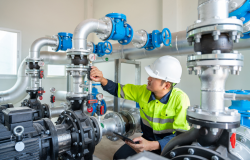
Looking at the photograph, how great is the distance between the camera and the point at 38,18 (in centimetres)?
429

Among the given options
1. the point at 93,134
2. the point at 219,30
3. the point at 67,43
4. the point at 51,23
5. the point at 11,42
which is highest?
the point at 51,23

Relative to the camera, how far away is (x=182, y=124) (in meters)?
1.18

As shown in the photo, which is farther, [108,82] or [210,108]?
[108,82]

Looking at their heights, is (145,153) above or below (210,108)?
below

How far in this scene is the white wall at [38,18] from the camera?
12.6 ft

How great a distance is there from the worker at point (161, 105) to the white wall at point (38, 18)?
3497mm

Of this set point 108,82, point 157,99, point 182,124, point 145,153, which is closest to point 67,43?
point 108,82

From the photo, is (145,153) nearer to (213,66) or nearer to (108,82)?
(213,66)

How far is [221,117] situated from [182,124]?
0.70 meters

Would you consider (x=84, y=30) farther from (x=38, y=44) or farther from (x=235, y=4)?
(x=38, y=44)

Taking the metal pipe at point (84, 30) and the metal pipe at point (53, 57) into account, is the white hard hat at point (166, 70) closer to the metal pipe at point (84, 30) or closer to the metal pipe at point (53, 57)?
the metal pipe at point (84, 30)

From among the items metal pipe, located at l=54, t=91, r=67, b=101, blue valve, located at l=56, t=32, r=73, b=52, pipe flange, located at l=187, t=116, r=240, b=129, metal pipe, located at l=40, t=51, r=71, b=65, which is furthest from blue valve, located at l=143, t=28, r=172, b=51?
metal pipe, located at l=54, t=91, r=67, b=101

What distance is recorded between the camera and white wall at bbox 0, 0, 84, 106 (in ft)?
12.6

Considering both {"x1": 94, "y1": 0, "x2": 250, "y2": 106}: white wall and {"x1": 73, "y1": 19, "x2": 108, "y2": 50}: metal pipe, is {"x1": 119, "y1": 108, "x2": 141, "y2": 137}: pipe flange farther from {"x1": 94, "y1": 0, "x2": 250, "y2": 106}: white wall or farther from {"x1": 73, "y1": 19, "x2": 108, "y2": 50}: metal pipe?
{"x1": 94, "y1": 0, "x2": 250, "y2": 106}: white wall
